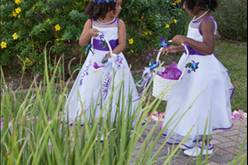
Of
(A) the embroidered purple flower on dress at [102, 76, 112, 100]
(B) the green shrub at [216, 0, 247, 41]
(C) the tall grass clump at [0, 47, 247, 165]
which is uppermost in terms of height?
(C) the tall grass clump at [0, 47, 247, 165]

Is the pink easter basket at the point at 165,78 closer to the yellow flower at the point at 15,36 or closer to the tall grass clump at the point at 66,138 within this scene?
the tall grass clump at the point at 66,138

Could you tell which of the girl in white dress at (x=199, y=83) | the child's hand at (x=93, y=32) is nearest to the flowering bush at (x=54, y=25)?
the child's hand at (x=93, y=32)

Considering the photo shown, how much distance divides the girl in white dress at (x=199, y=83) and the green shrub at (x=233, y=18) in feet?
21.6

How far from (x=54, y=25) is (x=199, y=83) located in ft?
10.3

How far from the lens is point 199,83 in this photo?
451 cm

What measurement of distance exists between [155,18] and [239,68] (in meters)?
1.85

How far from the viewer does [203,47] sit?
4.37 m

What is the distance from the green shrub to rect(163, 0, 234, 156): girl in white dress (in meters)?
6.58

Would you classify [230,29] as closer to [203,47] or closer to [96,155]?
[203,47]

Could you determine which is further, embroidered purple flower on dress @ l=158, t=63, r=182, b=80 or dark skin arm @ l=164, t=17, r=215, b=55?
dark skin arm @ l=164, t=17, r=215, b=55

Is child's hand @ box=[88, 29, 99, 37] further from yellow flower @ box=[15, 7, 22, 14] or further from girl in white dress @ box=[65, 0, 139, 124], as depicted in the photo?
yellow flower @ box=[15, 7, 22, 14]

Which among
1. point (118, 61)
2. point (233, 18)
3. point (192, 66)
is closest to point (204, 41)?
point (192, 66)

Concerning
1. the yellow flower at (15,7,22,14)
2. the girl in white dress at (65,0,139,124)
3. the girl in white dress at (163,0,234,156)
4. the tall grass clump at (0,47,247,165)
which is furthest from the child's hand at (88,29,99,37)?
the yellow flower at (15,7,22,14)

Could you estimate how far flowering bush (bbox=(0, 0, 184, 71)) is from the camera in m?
7.09
